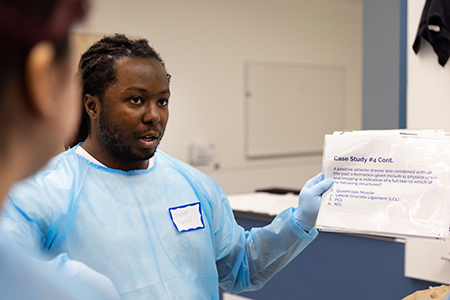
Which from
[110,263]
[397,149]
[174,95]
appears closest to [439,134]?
[397,149]

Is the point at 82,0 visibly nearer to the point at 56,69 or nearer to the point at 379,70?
the point at 56,69

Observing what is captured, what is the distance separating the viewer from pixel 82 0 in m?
0.31

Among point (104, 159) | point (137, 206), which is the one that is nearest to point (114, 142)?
point (104, 159)

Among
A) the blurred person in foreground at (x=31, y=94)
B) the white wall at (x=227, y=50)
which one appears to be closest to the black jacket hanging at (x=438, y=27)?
the blurred person in foreground at (x=31, y=94)

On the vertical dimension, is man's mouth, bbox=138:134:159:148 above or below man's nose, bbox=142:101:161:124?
below

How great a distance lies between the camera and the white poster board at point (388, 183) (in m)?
1.02

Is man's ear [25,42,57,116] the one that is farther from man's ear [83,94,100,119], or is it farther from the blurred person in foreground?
man's ear [83,94,100,119]

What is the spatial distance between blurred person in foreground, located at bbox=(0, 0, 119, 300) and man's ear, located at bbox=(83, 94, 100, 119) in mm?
851

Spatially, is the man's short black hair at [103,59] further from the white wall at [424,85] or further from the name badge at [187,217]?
the white wall at [424,85]

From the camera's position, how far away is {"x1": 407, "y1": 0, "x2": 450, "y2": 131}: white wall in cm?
170

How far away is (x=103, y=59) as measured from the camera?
3.91ft

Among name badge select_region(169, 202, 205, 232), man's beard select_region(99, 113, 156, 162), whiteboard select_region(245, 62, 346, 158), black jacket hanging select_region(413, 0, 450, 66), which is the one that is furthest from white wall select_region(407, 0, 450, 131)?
whiteboard select_region(245, 62, 346, 158)

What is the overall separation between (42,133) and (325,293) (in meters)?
1.88

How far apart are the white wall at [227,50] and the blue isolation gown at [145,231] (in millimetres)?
2478
